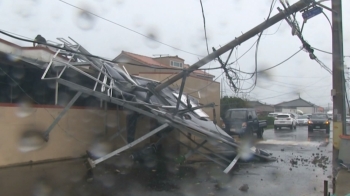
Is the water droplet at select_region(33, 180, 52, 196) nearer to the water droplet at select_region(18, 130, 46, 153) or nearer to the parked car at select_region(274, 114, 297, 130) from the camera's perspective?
the water droplet at select_region(18, 130, 46, 153)

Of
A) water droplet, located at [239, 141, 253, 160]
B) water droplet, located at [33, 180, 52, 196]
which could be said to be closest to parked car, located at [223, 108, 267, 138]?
water droplet, located at [239, 141, 253, 160]

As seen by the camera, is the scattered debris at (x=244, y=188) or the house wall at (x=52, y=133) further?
the house wall at (x=52, y=133)

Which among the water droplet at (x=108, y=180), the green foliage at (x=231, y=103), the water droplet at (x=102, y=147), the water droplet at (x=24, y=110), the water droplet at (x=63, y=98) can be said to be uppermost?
the green foliage at (x=231, y=103)

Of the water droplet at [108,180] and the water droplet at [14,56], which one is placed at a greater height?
the water droplet at [14,56]

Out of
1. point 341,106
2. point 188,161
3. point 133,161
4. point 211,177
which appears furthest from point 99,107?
point 341,106

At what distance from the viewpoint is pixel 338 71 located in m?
12.1

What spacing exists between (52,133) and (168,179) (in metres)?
4.85

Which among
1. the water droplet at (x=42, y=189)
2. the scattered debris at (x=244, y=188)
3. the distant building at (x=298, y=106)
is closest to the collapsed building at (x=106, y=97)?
the water droplet at (x=42, y=189)

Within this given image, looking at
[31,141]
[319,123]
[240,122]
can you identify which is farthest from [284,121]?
[31,141]

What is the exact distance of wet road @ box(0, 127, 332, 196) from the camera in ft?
28.4

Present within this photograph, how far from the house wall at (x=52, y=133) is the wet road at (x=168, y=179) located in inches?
22.0

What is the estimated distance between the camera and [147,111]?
11.8 m

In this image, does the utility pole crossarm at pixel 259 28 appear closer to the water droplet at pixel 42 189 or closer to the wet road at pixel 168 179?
the wet road at pixel 168 179

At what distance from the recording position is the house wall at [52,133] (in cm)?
1122
